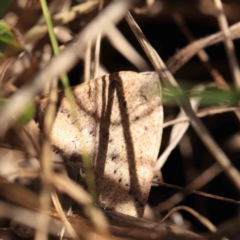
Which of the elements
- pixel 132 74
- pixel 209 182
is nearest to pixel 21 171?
pixel 132 74

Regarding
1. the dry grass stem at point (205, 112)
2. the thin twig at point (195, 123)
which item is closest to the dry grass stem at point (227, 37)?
the dry grass stem at point (205, 112)

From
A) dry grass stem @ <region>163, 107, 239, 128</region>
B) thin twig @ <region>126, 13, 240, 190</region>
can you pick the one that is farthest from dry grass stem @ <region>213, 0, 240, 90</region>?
thin twig @ <region>126, 13, 240, 190</region>

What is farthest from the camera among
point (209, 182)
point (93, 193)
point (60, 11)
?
point (209, 182)

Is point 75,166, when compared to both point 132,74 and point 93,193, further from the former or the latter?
point 132,74

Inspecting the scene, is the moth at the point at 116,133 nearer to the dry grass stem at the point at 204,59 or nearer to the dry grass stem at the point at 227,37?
the dry grass stem at the point at 227,37

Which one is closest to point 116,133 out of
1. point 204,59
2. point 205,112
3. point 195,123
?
point 195,123

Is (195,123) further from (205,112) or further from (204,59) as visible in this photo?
(204,59)

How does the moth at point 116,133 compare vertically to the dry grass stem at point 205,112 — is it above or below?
above

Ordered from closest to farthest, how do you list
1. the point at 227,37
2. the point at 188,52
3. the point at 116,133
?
1. the point at 116,133
2. the point at 227,37
3. the point at 188,52
